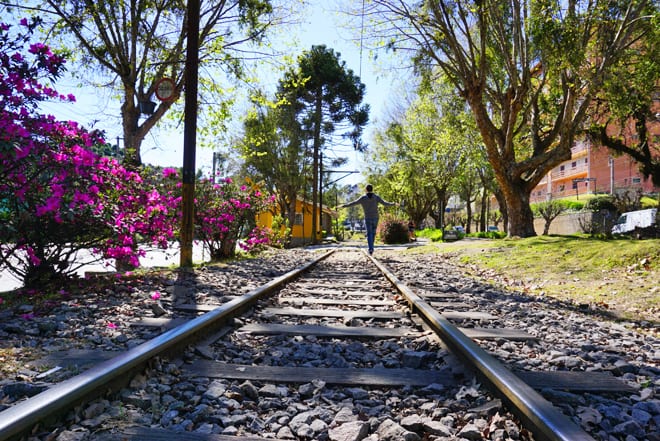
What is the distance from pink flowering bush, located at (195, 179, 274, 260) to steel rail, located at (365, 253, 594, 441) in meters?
8.53

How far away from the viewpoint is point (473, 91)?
46.2 feet

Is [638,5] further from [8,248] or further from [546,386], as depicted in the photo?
[8,248]

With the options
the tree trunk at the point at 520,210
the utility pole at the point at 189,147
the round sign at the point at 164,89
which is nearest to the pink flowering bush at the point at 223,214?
the utility pole at the point at 189,147

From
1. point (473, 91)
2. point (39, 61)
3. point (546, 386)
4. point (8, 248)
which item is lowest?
point (546, 386)

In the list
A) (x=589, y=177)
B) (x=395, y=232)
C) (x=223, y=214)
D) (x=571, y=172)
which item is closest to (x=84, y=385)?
(x=223, y=214)

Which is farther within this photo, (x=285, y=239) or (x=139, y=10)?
(x=285, y=239)

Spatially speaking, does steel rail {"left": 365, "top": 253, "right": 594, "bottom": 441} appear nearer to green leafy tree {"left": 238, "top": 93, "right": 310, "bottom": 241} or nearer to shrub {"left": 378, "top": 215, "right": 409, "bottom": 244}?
shrub {"left": 378, "top": 215, "right": 409, "bottom": 244}

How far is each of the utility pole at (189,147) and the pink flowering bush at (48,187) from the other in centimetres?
223

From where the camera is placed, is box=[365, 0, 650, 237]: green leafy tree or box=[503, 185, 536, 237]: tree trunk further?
box=[503, 185, 536, 237]: tree trunk

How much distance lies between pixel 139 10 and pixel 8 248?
809 cm

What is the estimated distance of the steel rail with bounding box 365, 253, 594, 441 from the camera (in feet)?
5.64

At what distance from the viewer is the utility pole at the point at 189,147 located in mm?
8680

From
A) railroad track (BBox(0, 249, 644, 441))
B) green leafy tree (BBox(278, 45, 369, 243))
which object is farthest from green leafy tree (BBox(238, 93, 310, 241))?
railroad track (BBox(0, 249, 644, 441))

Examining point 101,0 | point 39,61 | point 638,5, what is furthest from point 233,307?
point 638,5
